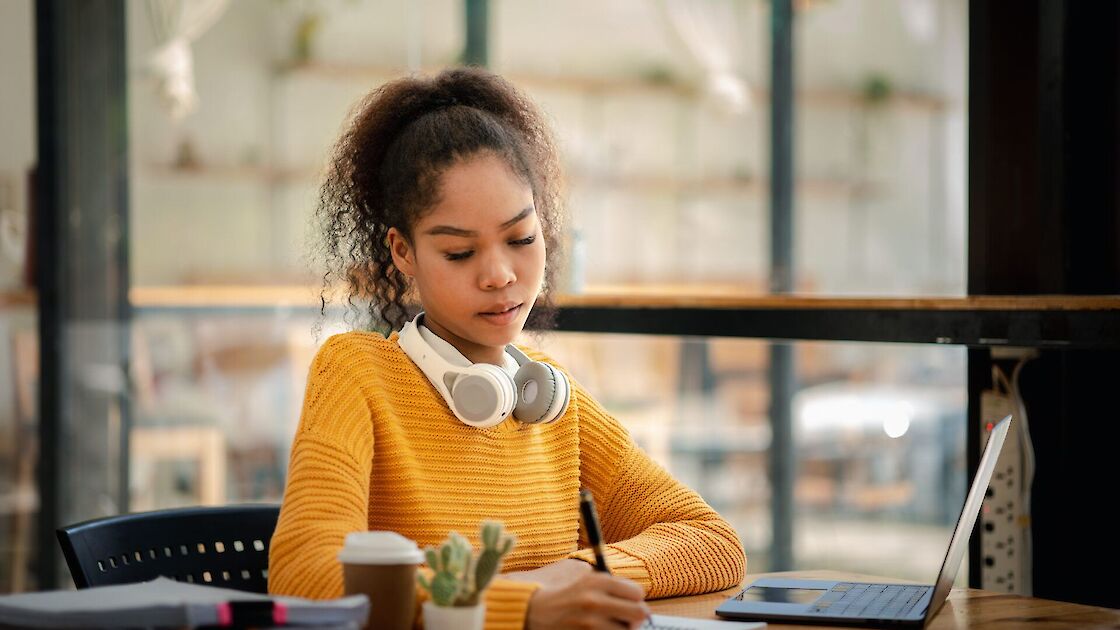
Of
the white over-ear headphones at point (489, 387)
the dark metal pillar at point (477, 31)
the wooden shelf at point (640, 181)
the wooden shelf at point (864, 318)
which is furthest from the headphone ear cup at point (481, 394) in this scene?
the dark metal pillar at point (477, 31)

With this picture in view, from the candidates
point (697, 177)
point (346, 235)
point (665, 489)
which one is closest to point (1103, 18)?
point (665, 489)

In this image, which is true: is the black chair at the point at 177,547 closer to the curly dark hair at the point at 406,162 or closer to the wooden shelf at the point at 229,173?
the curly dark hair at the point at 406,162

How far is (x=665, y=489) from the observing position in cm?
165

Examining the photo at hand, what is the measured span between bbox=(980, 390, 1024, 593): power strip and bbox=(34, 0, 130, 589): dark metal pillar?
281 cm

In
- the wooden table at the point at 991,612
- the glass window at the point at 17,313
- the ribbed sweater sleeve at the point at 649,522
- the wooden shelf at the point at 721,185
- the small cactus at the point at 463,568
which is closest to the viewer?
the small cactus at the point at 463,568

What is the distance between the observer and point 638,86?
12.2 ft

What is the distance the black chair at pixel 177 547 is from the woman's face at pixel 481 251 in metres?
0.43

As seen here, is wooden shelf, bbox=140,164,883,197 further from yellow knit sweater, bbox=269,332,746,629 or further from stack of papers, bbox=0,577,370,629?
stack of papers, bbox=0,577,370,629

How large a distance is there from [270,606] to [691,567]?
0.62 metres

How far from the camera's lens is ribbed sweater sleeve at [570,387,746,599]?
1471 mm

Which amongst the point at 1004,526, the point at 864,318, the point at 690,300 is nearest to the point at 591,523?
the point at 864,318

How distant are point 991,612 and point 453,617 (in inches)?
25.6

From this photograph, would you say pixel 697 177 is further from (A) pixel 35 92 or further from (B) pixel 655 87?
(A) pixel 35 92

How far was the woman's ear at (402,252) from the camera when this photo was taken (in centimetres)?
155
